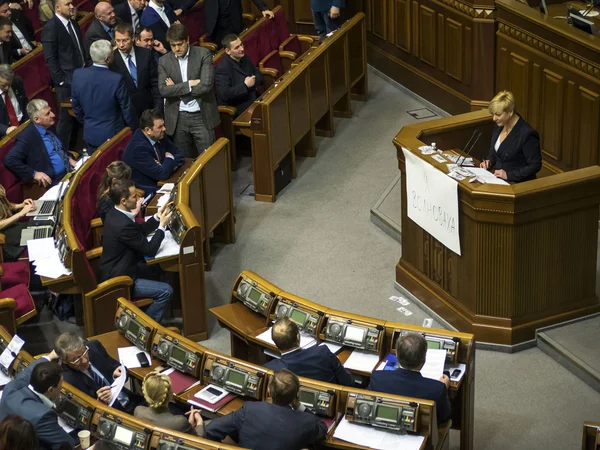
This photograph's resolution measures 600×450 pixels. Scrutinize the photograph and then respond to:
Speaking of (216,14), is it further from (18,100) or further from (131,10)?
(18,100)

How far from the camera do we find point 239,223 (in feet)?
27.9

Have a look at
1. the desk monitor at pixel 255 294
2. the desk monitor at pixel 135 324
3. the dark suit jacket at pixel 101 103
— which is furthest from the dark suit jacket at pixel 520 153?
the dark suit jacket at pixel 101 103

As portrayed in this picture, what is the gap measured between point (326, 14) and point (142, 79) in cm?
263

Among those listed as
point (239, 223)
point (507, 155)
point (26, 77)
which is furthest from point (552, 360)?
point (26, 77)

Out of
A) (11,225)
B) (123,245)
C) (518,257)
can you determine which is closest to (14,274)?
(11,225)

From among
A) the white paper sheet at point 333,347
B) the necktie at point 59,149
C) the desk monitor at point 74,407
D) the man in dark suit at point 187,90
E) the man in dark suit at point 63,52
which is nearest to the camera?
the desk monitor at point 74,407

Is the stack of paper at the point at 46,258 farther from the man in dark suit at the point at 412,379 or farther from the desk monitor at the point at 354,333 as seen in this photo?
the man in dark suit at the point at 412,379

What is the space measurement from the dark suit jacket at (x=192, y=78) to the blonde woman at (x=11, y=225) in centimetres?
159

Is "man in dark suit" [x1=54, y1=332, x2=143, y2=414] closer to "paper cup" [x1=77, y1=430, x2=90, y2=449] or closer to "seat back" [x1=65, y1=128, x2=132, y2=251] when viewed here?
"paper cup" [x1=77, y1=430, x2=90, y2=449]

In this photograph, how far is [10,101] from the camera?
8664 mm

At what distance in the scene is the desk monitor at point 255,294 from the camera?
19.9 feet

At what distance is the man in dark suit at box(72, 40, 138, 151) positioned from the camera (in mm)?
8086

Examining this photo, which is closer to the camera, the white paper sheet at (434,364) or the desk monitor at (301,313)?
the white paper sheet at (434,364)

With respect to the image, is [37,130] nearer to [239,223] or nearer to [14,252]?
[14,252]
